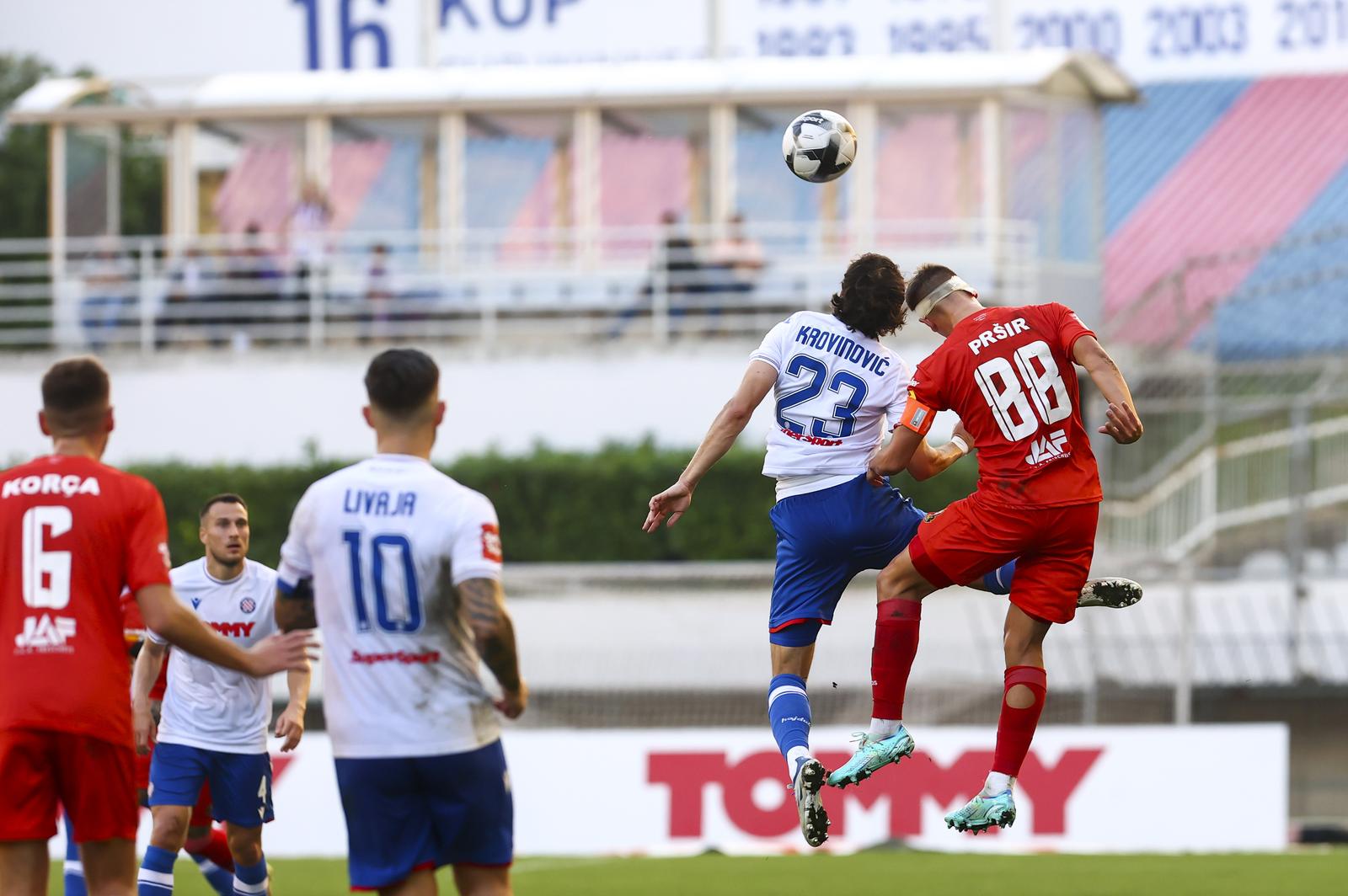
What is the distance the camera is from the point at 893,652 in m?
9.09

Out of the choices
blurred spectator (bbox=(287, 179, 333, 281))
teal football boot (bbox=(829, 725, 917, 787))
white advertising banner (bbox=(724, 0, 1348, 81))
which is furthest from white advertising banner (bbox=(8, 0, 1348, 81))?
teal football boot (bbox=(829, 725, 917, 787))

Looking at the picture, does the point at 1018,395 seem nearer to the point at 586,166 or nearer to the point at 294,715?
the point at 294,715

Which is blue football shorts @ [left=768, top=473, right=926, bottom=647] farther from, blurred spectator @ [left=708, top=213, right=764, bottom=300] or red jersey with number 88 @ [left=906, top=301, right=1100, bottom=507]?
blurred spectator @ [left=708, top=213, right=764, bottom=300]

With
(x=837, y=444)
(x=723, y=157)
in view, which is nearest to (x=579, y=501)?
(x=723, y=157)

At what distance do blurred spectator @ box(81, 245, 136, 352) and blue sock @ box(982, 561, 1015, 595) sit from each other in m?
19.5

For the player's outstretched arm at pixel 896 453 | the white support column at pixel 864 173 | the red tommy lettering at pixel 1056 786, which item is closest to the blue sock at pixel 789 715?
the player's outstretched arm at pixel 896 453

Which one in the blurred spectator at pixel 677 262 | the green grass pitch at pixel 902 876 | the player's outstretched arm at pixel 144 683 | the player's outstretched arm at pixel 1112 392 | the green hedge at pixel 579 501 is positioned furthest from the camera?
the blurred spectator at pixel 677 262

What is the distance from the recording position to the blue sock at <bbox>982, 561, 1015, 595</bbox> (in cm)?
925

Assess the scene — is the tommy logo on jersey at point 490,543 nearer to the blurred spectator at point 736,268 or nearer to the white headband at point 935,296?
the white headband at point 935,296

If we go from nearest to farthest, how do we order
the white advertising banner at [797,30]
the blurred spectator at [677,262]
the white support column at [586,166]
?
the blurred spectator at [677,262]
the white support column at [586,166]
the white advertising banner at [797,30]

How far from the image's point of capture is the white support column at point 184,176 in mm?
28703

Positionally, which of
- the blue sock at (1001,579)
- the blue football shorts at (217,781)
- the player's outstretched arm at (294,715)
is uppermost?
the blue sock at (1001,579)

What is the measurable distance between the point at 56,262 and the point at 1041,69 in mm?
13725

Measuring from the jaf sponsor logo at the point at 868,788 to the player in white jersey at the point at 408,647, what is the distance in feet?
31.2
